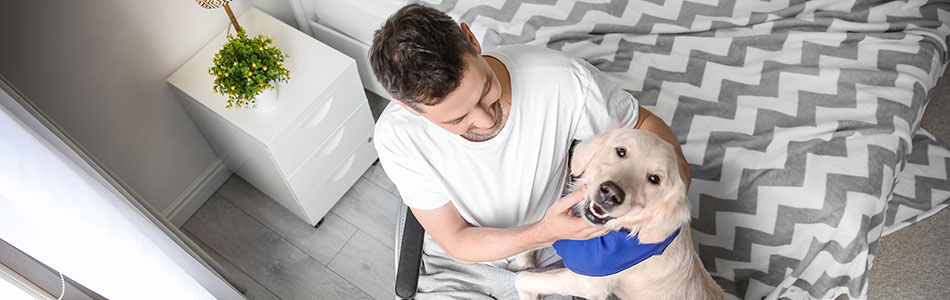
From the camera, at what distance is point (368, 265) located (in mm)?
2234

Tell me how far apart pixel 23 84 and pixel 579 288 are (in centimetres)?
167

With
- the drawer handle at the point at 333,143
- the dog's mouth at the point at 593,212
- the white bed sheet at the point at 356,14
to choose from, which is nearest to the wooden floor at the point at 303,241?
the drawer handle at the point at 333,143

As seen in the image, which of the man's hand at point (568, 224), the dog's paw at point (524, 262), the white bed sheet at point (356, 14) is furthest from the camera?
the white bed sheet at point (356, 14)

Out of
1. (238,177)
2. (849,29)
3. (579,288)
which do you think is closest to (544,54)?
(579,288)

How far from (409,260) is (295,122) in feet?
2.54

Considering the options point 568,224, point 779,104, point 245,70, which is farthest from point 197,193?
point 779,104

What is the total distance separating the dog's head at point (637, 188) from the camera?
3.18ft

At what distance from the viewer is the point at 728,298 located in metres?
1.53

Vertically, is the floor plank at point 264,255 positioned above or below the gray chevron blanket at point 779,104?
below

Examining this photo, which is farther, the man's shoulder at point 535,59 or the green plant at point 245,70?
the green plant at point 245,70

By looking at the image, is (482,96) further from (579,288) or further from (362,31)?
(362,31)

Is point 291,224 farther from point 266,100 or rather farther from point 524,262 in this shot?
point 524,262

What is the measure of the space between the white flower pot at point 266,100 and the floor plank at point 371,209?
0.59m

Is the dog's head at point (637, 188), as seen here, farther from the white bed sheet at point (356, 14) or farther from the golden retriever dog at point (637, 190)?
the white bed sheet at point (356, 14)
